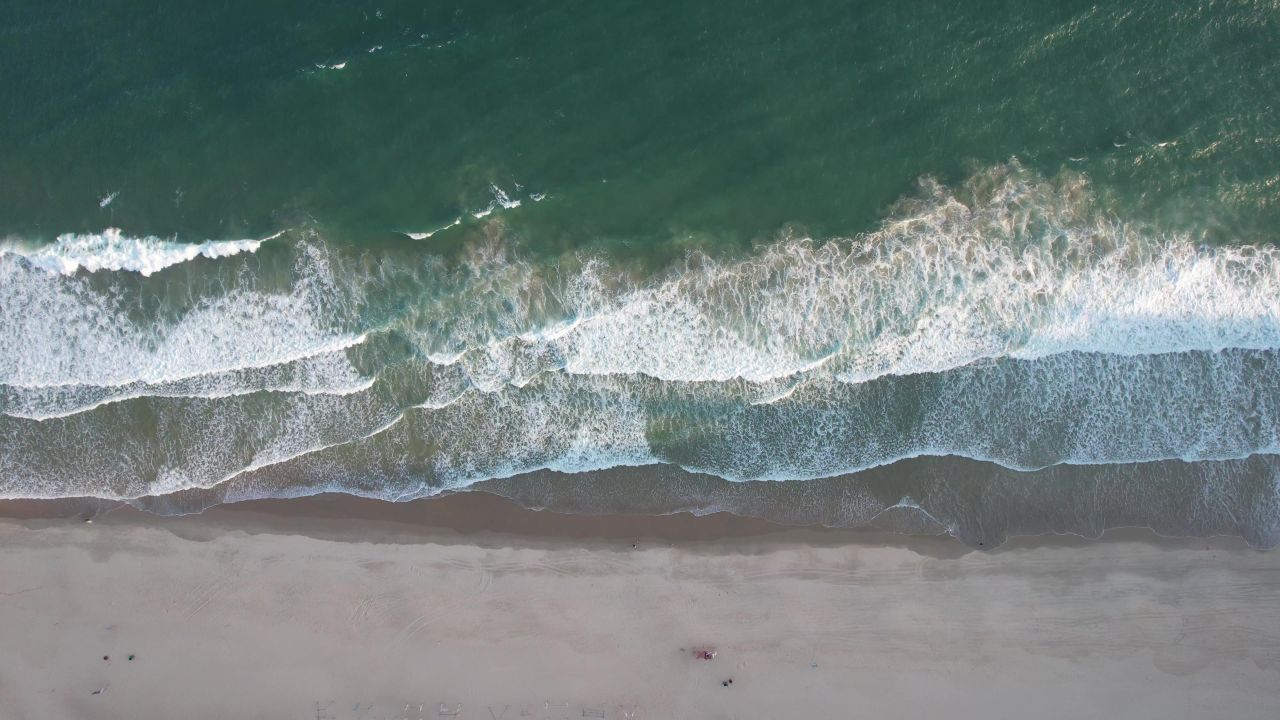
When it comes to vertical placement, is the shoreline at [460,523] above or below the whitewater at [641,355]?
below

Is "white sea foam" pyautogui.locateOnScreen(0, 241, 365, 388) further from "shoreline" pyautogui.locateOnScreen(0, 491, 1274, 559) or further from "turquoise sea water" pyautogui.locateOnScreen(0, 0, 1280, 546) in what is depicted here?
"shoreline" pyautogui.locateOnScreen(0, 491, 1274, 559)

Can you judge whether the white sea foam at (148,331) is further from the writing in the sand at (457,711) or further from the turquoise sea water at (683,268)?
the writing in the sand at (457,711)

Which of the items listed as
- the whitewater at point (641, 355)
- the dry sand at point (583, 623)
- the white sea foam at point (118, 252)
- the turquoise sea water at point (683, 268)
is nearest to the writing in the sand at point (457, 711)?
the dry sand at point (583, 623)

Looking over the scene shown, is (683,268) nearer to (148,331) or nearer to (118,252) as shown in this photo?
(148,331)

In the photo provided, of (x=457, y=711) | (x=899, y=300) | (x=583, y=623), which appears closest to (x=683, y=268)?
(x=899, y=300)

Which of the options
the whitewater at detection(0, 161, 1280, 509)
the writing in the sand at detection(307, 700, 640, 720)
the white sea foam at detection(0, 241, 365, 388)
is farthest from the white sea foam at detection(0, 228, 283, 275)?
the writing in the sand at detection(307, 700, 640, 720)

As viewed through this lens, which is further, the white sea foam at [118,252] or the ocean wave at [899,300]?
the white sea foam at [118,252]

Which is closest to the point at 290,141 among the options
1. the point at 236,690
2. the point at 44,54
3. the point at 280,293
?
the point at 280,293

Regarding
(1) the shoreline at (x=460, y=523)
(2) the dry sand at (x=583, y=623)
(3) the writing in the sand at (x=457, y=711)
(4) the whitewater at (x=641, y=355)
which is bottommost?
(3) the writing in the sand at (x=457, y=711)
